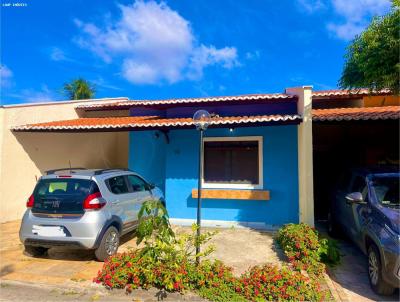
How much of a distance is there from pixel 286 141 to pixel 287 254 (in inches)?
133

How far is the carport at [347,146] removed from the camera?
29.9 ft

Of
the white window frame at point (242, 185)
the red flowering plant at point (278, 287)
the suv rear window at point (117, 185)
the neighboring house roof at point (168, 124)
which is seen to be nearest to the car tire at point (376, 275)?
the red flowering plant at point (278, 287)

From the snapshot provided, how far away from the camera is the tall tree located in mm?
5066

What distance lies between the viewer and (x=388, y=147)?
30.4ft

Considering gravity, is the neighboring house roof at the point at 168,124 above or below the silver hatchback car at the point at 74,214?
above

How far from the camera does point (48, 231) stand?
533 cm

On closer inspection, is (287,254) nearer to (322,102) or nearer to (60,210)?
(60,210)

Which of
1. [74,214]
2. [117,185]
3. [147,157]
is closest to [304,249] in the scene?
[117,185]

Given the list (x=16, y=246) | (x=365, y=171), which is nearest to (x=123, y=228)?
(x=16, y=246)

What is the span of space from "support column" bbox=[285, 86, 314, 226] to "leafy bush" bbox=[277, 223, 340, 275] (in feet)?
3.79

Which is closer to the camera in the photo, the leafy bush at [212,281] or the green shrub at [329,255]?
the leafy bush at [212,281]

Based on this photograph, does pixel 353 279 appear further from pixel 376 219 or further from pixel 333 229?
pixel 333 229

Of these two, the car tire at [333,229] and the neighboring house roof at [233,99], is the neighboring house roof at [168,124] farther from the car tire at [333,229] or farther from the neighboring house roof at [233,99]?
the car tire at [333,229]

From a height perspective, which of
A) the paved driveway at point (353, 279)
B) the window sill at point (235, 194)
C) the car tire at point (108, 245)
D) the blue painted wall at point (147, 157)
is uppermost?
the blue painted wall at point (147, 157)
